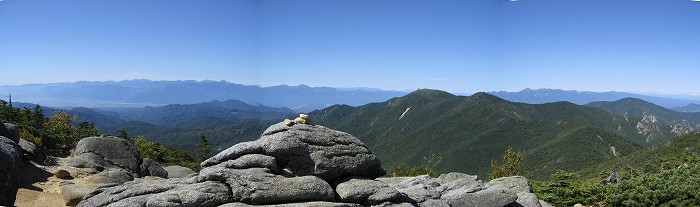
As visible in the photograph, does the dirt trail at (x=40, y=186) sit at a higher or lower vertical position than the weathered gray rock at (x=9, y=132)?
lower

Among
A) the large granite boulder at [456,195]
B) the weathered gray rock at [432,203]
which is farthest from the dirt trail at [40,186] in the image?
the weathered gray rock at [432,203]

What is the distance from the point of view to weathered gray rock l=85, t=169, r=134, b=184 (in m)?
26.3

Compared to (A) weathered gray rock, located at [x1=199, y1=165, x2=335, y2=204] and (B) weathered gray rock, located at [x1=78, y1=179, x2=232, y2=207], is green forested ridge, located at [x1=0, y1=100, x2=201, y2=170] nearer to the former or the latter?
(B) weathered gray rock, located at [x1=78, y1=179, x2=232, y2=207]

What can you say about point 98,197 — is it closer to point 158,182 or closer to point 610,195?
point 158,182

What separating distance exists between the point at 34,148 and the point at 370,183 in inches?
1030

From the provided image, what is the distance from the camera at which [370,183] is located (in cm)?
1653

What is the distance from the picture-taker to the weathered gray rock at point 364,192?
15.7m

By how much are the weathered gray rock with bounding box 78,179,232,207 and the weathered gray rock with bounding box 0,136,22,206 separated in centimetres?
564

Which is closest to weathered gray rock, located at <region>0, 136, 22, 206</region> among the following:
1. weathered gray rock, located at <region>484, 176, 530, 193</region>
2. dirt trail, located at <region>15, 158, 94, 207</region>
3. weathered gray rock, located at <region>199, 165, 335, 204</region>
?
dirt trail, located at <region>15, 158, 94, 207</region>

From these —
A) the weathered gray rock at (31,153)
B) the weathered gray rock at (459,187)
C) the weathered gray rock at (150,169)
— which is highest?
the weathered gray rock at (31,153)

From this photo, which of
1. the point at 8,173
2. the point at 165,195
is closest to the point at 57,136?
the point at 8,173

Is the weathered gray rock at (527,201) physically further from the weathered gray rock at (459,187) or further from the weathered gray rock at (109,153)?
the weathered gray rock at (109,153)

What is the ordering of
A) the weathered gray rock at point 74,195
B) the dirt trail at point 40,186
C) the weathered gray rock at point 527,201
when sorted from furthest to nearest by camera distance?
the weathered gray rock at point 527,201 → the dirt trail at point 40,186 → the weathered gray rock at point 74,195

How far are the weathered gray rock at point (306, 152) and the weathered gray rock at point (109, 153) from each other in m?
21.2
